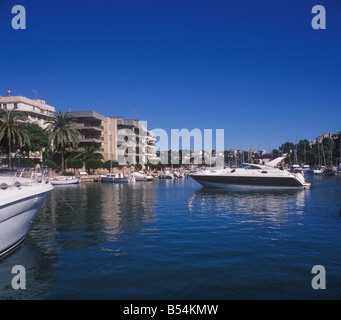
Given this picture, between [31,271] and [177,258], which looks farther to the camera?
[177,258]

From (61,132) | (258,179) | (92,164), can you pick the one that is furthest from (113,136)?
(258,179)

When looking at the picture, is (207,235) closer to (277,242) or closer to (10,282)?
(277,242)

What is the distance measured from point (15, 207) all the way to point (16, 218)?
0.66 meters

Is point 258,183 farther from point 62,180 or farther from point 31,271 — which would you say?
point 62,180

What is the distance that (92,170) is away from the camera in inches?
2975

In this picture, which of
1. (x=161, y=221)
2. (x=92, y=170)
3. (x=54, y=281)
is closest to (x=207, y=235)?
(x=161, y=221)

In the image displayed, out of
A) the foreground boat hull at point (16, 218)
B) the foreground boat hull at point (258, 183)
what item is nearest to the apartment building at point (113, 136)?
the foreground boat hull at point (258, 183)

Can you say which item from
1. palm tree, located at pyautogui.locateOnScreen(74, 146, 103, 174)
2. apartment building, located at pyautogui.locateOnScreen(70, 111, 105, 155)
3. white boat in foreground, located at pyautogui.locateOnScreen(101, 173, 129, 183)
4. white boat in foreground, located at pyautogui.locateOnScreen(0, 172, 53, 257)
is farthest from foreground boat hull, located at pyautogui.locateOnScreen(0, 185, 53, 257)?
apartment building, located at pyautogui.locateOnScreen(70, 111, 105, 155)

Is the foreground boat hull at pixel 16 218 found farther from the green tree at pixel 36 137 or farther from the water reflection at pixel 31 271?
the green tree at pixel 36 137

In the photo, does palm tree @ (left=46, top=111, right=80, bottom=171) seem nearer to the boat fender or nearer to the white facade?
the white facade

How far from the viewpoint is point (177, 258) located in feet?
31.4
